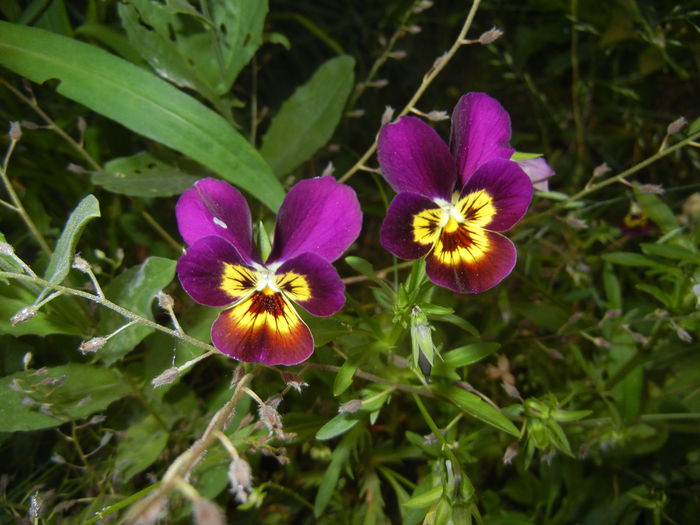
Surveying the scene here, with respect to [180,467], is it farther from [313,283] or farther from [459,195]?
[459,195]

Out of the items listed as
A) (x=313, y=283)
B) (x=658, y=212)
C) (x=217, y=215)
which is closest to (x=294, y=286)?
(x=313, y=283)

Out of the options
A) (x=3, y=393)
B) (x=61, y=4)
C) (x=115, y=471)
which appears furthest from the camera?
(x=61, y=4)

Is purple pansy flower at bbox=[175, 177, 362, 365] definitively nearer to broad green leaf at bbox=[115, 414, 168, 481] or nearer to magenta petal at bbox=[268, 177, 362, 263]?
magenta petal at bbox=[268, 177, 362, 263]

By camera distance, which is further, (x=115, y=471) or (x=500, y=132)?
(x=115, y=471)

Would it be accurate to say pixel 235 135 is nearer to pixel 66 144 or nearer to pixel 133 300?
pixel 133 300

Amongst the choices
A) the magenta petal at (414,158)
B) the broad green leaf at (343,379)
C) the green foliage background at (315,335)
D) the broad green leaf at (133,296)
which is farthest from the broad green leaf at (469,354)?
the broad green leaf at (133,296)

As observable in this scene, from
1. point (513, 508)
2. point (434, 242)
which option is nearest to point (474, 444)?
point (513, 508)

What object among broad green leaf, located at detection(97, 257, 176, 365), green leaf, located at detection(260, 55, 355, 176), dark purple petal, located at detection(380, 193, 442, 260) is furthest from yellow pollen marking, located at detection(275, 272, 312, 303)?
green leaf, located at detection(260, 55, 355, 176)
